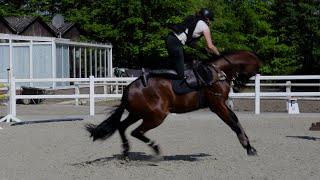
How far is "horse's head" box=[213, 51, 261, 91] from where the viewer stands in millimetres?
9438

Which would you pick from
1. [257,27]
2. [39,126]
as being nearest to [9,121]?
[39,126]

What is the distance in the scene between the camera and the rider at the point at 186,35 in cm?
914

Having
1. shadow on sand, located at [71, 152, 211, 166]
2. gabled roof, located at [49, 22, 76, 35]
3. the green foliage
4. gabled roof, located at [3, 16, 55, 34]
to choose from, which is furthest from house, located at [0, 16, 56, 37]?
→ shadow on sand, located at [71, 152, 211, 166]

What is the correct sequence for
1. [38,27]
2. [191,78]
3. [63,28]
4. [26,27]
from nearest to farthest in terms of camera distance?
[191,78], [26,27], [38,27], [63,28]

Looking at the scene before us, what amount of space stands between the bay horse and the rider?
322 millimetres

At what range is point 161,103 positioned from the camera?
9203 millimetres

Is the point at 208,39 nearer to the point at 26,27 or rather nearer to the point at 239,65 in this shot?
the point at 239,65

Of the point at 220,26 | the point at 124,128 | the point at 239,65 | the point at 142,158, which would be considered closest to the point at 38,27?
the point at 220,26

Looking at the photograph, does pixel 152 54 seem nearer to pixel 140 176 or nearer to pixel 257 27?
pixel 257 27

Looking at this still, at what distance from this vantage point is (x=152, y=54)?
132 ft

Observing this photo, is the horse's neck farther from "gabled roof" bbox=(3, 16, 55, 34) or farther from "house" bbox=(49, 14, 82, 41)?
"house" bbox=(49, 14, 82, 41)

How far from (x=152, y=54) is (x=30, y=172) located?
104 ft

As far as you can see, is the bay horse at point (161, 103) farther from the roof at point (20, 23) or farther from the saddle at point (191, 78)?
the roof at point (20, 23)

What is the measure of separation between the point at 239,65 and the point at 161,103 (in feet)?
4.44
